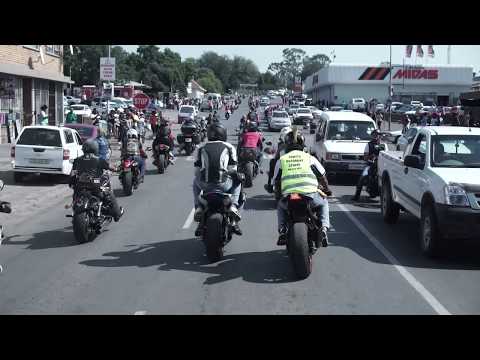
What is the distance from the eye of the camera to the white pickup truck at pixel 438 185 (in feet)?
29.8

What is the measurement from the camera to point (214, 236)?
898 centimetres

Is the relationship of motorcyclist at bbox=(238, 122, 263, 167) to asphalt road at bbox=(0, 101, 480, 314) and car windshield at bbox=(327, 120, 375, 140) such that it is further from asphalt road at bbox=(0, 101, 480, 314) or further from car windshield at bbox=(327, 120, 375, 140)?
asphalt road at bbox=(0, 101, 480, 314)

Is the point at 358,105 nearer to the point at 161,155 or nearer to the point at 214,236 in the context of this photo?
the point at 161,155

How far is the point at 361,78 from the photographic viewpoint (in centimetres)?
7675

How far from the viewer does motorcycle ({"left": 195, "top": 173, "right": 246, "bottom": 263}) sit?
355 inches

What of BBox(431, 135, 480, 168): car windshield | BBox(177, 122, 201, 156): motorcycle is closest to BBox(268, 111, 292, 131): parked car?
BBox(177, 122, 201, 156): motorcycle

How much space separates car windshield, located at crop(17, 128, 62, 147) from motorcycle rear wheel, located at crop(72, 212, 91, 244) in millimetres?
7214

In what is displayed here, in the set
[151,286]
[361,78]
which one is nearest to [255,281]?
[151,286]

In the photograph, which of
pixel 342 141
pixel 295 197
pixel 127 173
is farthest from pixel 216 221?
pixel 342 141

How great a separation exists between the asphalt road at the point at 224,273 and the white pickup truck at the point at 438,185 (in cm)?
42

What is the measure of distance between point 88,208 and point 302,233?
152 inches
